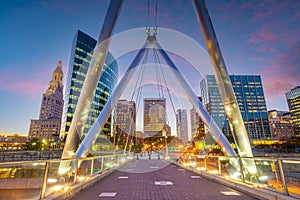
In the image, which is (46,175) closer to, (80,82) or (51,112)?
(80,82)

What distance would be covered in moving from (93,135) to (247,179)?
7635 millimetres

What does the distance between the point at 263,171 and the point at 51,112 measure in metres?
153

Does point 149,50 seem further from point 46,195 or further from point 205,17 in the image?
point 46,195

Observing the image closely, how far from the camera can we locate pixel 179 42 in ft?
49.4

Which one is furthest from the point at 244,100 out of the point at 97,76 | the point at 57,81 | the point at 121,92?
the point at 57,81

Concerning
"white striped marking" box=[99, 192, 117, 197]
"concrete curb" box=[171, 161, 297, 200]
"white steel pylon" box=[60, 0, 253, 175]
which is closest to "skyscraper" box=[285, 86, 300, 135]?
"white steel pylon" box=[60, 0, 253, 175]

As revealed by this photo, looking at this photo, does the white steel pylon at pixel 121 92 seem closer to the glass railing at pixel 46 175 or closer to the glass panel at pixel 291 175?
the glass railing at pixel 46 175

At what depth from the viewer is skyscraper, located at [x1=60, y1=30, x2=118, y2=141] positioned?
61.4 metres

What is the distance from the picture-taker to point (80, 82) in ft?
217

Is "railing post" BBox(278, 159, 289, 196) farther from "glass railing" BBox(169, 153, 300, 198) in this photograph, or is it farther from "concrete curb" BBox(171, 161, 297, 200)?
"concrete curb" BBox(171, 161, 297, 200)

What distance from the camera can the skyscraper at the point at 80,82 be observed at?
61438 mm

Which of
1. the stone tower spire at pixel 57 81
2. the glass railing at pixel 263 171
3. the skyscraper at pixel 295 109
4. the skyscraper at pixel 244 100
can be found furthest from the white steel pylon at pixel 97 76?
the stone tower spire at pixel 57 81

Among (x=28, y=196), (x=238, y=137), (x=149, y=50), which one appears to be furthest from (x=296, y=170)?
(x=149, y=50)

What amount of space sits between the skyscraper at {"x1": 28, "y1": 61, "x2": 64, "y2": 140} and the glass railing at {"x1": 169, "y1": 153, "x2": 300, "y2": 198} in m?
116
